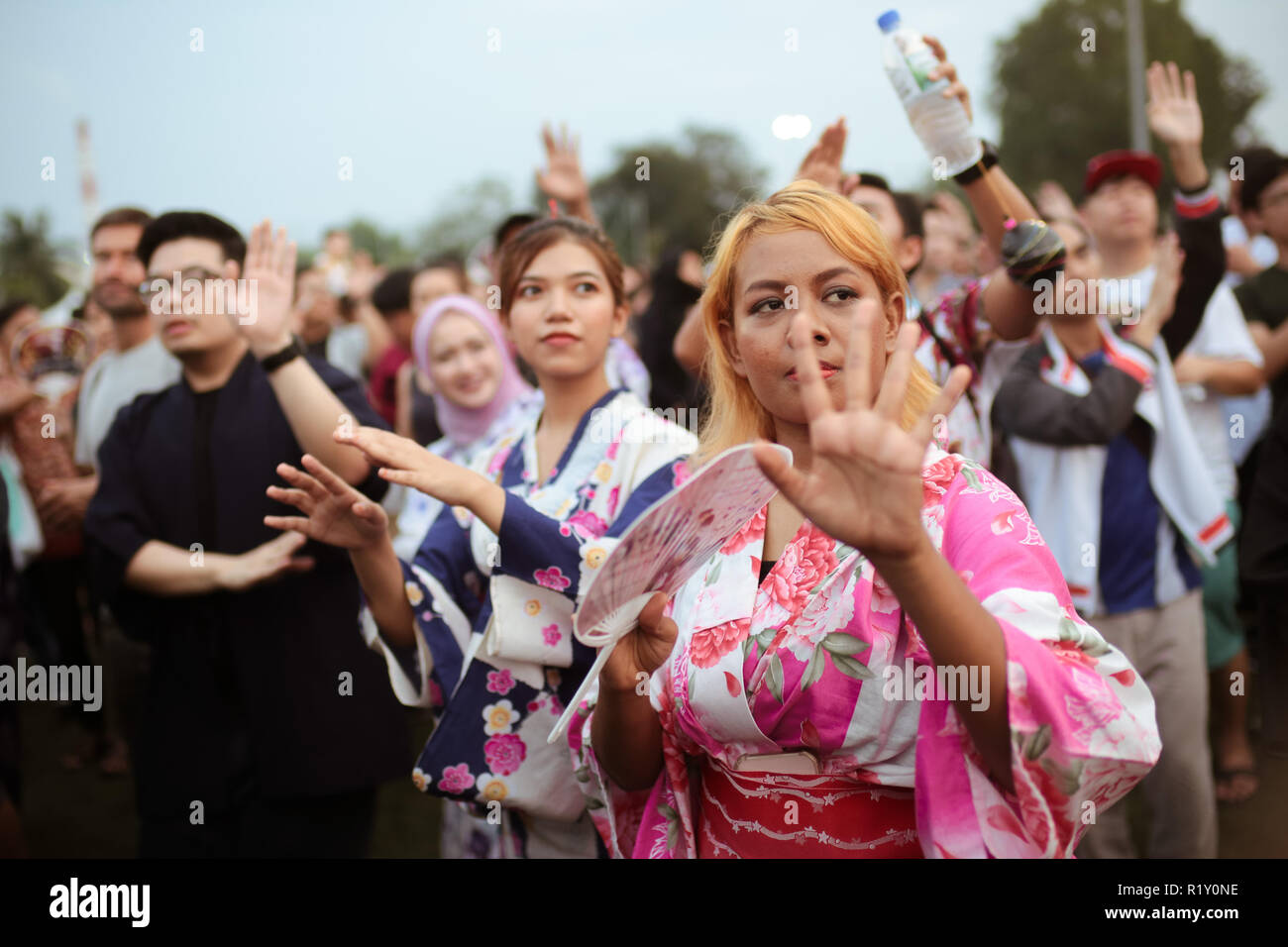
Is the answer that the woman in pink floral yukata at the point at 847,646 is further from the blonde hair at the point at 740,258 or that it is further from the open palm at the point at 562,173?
the open palm at the point at 562,173

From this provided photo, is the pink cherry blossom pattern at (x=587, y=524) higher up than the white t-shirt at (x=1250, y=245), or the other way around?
the white t-shirt at (x=1250, y=245)

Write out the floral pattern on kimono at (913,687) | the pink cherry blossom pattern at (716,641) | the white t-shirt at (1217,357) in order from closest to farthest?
the floral pattern on kimono at (913,687) < the pink cherry blossom pattern at (716,641) < the white t-shirt at (1217,357)

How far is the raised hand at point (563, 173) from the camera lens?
11.8ft

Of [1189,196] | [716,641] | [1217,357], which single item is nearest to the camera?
[716,641]

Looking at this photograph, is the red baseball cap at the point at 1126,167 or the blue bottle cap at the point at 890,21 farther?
the red baseball cap at the point at 1126,167

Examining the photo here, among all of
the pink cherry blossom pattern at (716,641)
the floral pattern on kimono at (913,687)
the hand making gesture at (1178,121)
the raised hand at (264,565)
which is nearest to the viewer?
the floral pattern on kimono at (913,687)

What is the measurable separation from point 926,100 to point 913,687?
1.63 m

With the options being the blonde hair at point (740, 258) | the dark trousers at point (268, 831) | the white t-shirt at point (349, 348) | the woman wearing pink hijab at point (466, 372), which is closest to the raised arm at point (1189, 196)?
the blonde hair at point (740, 258)

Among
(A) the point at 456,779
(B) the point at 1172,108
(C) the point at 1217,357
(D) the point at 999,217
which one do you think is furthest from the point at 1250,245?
(A) the point at 456,779

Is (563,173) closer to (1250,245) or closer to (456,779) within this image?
(456,779)

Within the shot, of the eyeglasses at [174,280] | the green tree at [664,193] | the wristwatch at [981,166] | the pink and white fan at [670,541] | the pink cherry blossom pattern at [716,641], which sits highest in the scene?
the green tree at [664,193]

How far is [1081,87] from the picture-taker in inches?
1243

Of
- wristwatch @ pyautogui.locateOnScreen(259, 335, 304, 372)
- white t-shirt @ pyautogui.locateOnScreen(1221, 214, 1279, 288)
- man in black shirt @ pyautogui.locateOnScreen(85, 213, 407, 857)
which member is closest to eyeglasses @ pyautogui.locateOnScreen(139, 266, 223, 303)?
man in black shirt @ pyautogui.locateOnScreen(85, 213, 407, 857)
